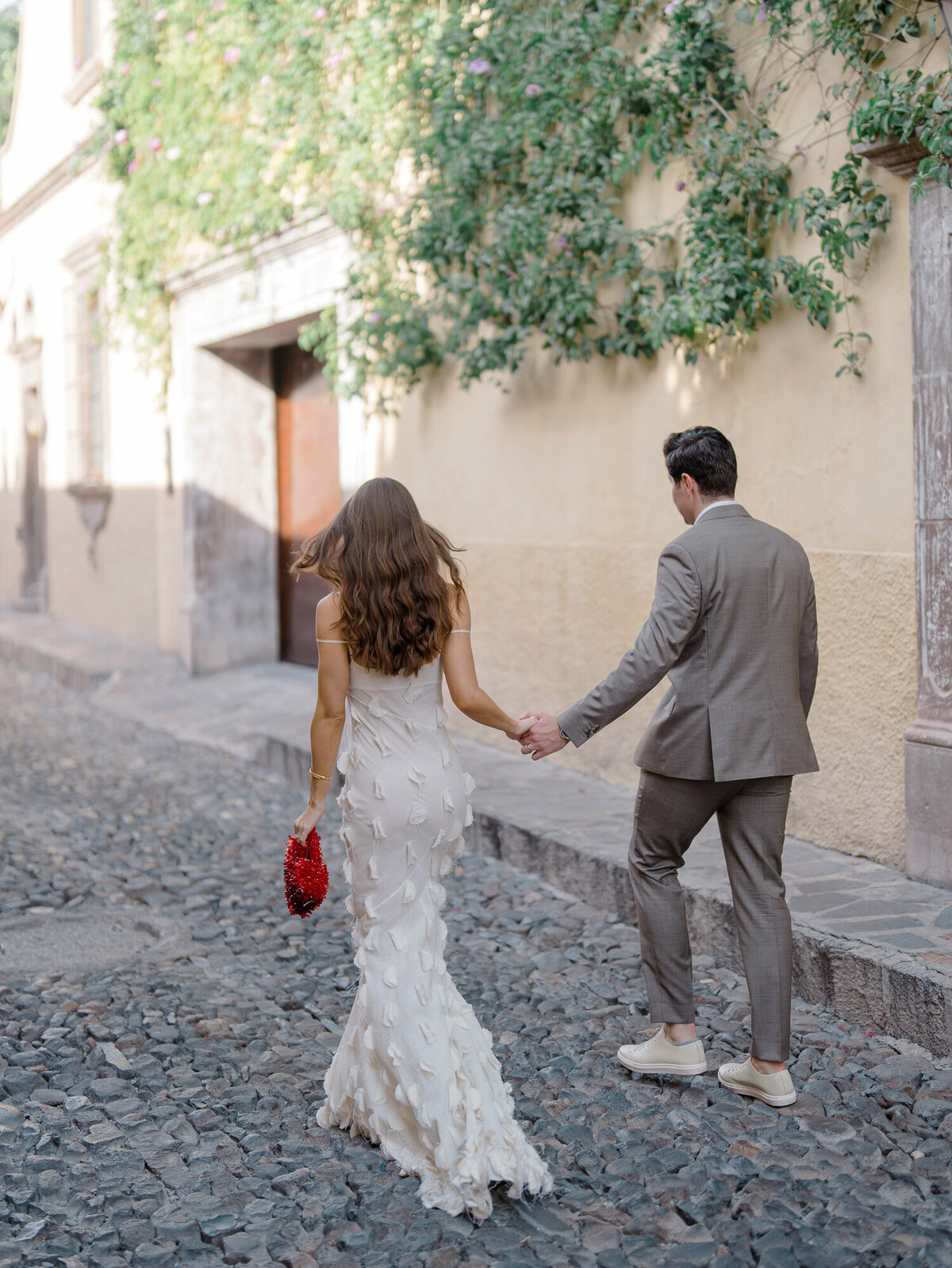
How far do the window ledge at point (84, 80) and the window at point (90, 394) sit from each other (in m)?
1.93

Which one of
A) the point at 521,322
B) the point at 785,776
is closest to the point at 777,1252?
the point at 785,776

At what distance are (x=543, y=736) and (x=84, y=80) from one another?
38.3 ft

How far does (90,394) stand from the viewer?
14.2 meters

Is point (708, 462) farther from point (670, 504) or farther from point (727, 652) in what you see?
point (670, 504)

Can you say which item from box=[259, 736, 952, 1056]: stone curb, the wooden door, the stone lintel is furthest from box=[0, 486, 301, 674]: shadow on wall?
the stone lintel

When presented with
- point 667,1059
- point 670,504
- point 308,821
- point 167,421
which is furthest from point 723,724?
point 167,421

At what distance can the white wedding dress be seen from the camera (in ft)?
9.37

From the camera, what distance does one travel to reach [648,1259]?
2553 mm

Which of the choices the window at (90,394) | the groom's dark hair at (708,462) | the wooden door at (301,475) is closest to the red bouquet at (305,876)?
the groom's dark hair at (708,462)

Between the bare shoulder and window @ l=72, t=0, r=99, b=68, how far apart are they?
12280 millimetres

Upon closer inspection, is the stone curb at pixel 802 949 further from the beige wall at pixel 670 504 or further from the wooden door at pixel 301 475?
the wooden door at pixel 301 475

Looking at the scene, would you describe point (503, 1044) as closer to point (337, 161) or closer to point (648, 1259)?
point (648, 1259)

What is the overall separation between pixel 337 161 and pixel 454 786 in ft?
20.3

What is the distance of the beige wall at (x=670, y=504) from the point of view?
4.74 metres
